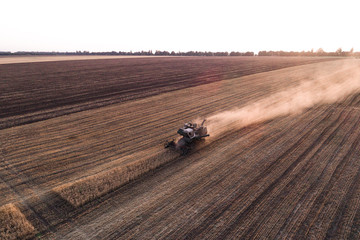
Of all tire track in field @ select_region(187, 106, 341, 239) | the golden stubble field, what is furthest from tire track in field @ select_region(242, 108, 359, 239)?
tire track in field @ select_region(187, 106, 341, 239)

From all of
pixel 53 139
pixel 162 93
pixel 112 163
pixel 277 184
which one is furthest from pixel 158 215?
pixel 162 93

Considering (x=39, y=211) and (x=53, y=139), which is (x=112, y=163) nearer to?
(x=39, y=211)

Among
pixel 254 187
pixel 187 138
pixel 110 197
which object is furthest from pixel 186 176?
pixel 110 197

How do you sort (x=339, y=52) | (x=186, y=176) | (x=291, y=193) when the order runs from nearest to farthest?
1. (x=291, y=193)
2. (x=186, y=176)
3. (x=339, y=52)

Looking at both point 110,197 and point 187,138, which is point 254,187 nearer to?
point 187,138

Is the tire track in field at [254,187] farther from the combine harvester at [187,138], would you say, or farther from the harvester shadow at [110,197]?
the combine harvester at [187,138]

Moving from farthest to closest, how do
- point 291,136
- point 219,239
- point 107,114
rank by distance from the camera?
1. point 107,114
2. point 291,136
3. point 219,239
